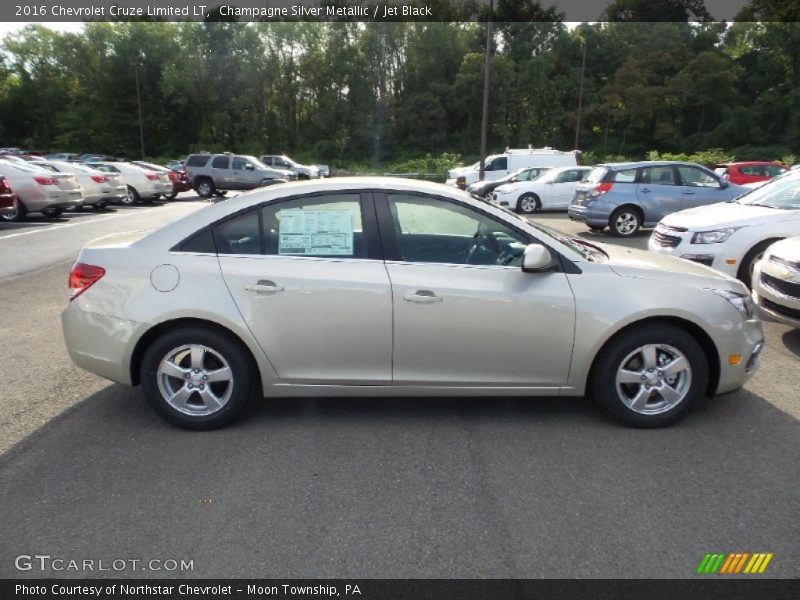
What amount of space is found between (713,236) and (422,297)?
5.20 m

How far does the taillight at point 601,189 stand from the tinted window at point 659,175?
734mm

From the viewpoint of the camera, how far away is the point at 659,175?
1346 centimetres

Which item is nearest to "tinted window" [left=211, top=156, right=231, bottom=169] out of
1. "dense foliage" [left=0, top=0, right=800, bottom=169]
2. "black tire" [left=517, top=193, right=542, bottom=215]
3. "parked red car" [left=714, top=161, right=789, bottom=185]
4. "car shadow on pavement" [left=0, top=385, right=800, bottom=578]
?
"black tire" [left=517, top=193, right=542, bottom=215]

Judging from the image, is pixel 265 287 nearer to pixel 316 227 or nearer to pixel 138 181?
pixel 316 227

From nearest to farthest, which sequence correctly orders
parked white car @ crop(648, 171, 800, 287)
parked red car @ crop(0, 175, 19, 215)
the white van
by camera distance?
1. parked white car @ crop(648, 171, 800, 287)
2. parked red car @ crop(0, 175, 19, 215)
3. the white van

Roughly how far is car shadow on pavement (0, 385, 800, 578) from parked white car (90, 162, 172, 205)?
20375 millimetres

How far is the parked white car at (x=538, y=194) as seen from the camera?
19047mm

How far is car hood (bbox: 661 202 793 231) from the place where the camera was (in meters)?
7.29

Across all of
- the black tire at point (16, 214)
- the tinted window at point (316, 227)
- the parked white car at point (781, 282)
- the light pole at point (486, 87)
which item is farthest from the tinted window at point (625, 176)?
the black tire at point (16, 214)

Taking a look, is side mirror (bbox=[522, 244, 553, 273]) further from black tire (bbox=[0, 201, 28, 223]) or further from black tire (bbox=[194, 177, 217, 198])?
black tire (bbox=[194, 177, 217, 198])

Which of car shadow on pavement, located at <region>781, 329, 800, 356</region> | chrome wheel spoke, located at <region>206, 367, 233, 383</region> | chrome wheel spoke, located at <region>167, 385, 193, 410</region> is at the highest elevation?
chrome wheel spoke, located at <region>206, 367, 233, 383</region>

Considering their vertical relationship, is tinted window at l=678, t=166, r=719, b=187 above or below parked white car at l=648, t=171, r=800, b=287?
above

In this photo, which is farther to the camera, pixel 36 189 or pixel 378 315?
pixel 36 189
